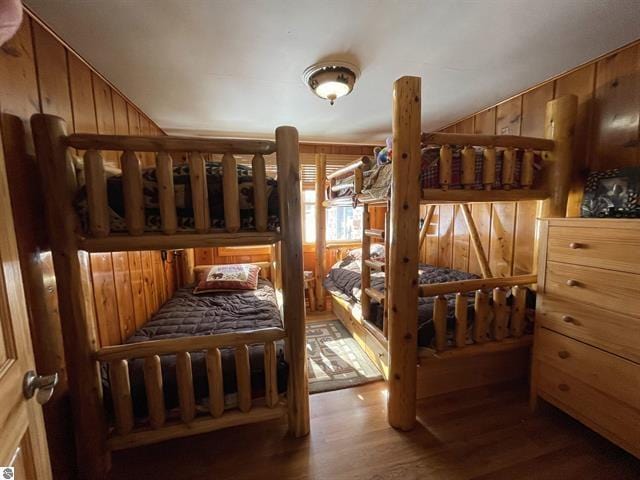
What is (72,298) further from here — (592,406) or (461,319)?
(592,406)

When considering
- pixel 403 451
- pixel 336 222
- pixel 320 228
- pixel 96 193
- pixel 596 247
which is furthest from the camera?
pixel 336 222

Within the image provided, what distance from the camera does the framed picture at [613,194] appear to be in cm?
139

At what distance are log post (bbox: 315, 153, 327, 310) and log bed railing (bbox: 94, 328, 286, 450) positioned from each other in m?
2.28

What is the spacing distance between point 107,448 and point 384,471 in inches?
54.4

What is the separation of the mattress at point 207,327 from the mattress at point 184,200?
744mm

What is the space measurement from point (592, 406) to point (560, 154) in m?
1.48

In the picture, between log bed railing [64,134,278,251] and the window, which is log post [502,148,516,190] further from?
the window

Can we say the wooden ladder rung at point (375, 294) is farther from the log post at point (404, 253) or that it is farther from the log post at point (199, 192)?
the log post at point (199, 192)

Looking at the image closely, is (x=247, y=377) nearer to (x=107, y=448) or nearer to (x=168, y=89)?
(x=107, y=448)

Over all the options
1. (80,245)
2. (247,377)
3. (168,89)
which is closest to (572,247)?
(247,377)

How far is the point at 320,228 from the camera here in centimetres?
366

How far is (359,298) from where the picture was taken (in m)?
2.51

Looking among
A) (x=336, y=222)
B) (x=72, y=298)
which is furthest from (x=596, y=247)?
(x=336, y=222)

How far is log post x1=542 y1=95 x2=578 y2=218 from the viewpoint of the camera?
5.71 ft
